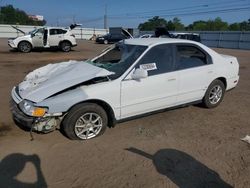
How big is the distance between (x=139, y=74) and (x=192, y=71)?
1.42 metres

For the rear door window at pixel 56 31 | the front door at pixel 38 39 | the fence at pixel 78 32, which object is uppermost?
the fence at pixel 78 32

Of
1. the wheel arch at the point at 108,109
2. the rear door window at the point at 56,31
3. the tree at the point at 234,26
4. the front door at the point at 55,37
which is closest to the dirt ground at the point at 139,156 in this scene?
the wheel arch at the point at 108,109

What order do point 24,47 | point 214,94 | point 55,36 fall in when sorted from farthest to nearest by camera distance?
point 55,36 → point 24,47 → point 214,94

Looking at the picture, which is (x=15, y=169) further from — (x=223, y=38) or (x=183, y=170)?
(x=223, y=38)

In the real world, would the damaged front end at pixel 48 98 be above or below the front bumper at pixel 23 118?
above

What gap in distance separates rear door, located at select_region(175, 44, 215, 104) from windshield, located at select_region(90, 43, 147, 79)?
831 mm

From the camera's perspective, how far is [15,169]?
3.59m

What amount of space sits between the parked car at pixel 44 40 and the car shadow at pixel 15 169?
16.2m

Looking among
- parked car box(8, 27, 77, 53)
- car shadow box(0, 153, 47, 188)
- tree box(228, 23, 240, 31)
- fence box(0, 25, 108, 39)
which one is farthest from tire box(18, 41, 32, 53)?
tree box(228, 23, 240, 31)

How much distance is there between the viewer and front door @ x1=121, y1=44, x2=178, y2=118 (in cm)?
468

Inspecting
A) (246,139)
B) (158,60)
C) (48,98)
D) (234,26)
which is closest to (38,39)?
(158,60)

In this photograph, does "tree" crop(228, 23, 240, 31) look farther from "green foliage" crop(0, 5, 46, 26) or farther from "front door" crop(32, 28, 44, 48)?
"front door" crop(32, 28, 44, 48)

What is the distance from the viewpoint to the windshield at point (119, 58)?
4.84 metres

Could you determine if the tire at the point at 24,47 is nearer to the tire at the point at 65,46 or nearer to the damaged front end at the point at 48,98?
the tire at the point at 65,46
